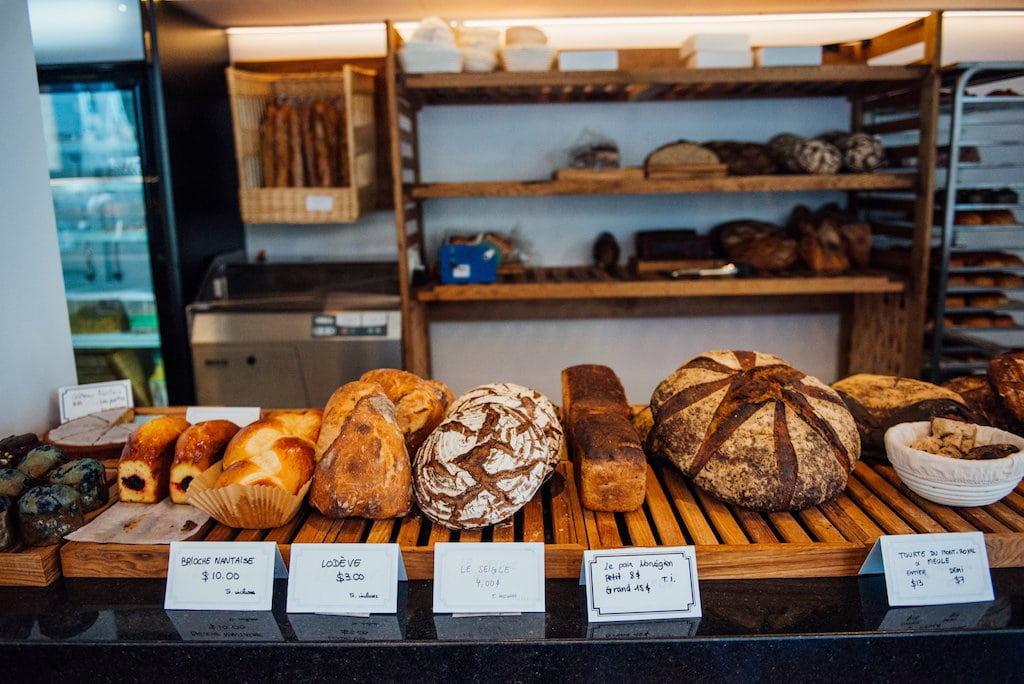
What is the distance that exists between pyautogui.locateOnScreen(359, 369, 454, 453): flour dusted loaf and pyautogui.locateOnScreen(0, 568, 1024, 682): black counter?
37 centimetres

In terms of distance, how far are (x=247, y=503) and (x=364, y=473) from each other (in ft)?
0.61

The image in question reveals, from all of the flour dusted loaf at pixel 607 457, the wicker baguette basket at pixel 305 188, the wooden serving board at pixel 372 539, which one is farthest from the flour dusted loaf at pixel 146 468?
the wicker baguette basket at pixel 305 188

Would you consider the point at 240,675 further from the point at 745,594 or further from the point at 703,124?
the point at 703,124

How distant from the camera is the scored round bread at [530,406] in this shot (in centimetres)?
128

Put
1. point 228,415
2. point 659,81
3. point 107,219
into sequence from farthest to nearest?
point 107,219
point 659,81
point 228,415

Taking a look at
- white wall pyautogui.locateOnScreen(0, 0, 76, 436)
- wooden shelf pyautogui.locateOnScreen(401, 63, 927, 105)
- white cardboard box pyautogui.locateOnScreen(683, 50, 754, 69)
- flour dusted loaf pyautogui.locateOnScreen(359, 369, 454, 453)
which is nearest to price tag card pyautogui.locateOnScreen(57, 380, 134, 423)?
white wall pyautogui.locateOnScreen(0, 0, 76, 436)

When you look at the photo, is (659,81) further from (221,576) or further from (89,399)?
(221,576)

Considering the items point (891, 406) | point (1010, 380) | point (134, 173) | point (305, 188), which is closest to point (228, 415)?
point (891, 406)

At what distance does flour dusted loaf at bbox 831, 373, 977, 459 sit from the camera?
4.61 feet

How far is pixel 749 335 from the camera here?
13.0 feet

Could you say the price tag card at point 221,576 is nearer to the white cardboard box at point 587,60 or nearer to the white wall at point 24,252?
the white wall at point 24,252

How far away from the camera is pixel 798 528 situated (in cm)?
122

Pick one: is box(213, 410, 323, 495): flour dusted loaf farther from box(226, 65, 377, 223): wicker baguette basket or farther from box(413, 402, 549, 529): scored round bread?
box(226, 65, 377, 223): wicker baguette basket

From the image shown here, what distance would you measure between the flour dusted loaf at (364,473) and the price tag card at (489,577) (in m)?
0.15
